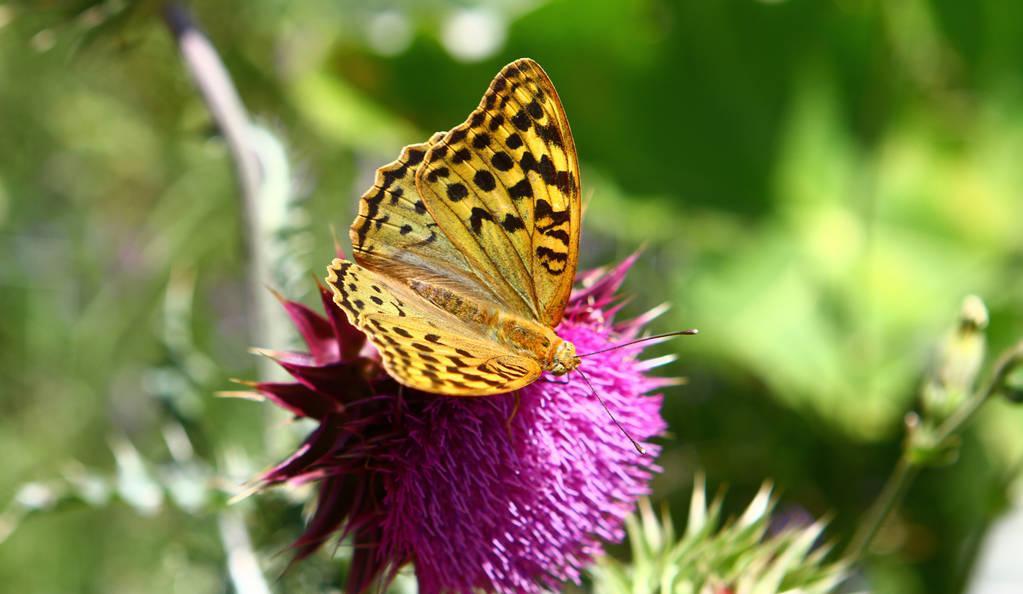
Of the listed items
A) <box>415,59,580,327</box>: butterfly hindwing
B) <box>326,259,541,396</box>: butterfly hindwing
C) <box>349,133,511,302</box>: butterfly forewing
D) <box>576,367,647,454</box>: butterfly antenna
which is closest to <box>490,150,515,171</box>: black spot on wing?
<box>415,59,580,327</box>: butterfly hindwing

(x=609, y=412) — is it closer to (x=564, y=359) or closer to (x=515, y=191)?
(x=564, y=359)

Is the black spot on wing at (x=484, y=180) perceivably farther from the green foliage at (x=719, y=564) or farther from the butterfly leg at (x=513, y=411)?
the green foliage at (x=719, y=564)

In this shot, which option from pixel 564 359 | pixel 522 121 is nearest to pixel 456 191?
pixel 522 121

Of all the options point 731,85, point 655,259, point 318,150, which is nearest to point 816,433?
point 655,259

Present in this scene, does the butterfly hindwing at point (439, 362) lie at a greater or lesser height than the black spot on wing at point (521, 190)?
lesser

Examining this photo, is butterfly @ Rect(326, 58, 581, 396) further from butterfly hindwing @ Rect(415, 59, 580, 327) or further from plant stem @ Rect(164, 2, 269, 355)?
plant stem @ Rect(164, 2, 269, 355)

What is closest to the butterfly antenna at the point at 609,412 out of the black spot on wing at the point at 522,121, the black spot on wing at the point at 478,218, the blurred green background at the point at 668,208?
the black spot on wing at the point at 478,218
